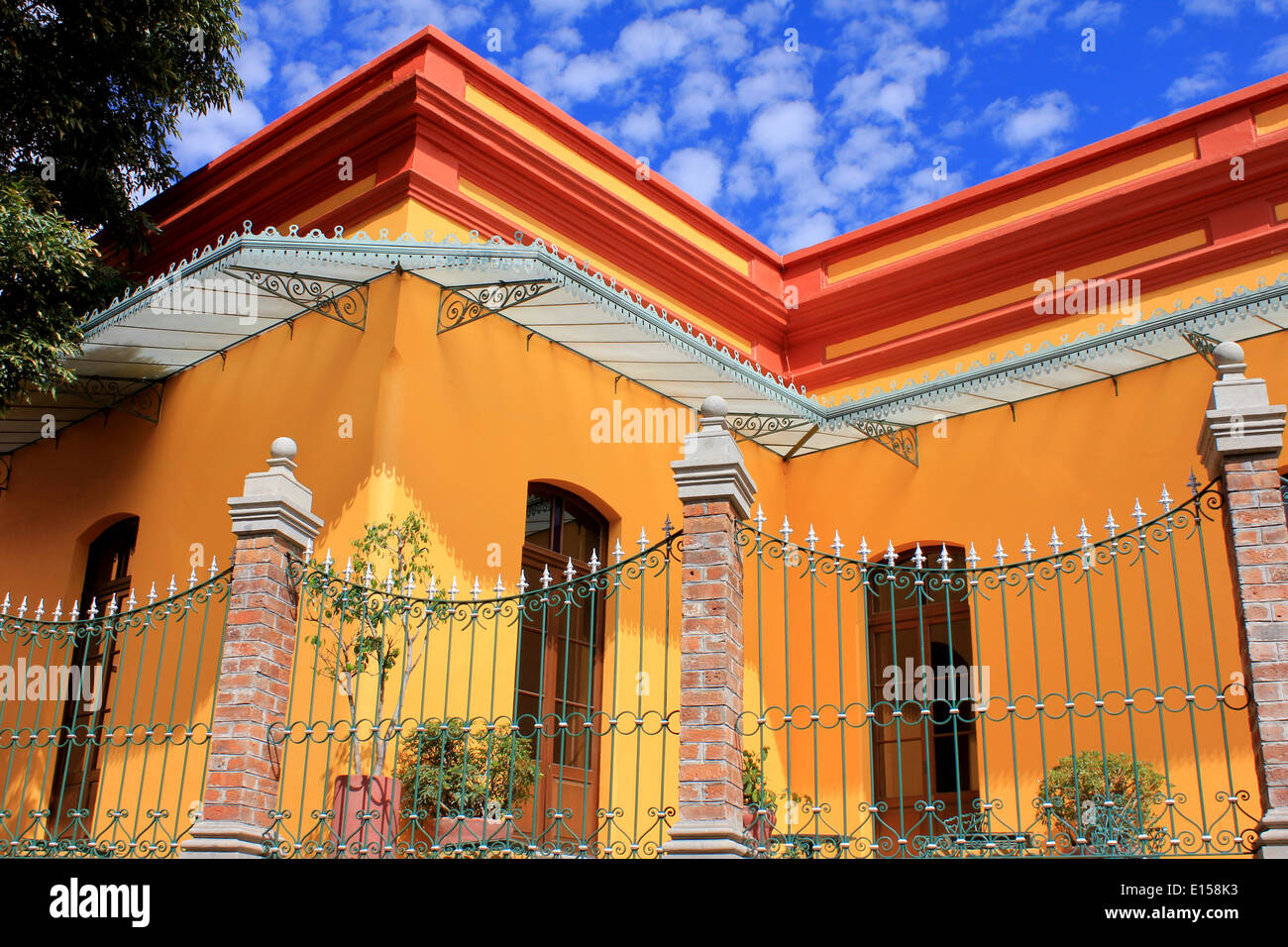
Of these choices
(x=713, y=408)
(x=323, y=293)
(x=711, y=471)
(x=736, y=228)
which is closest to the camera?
(x=711, y=471)

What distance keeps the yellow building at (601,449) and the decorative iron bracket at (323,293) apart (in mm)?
32

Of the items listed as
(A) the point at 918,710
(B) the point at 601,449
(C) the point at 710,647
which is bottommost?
(C) the point at 710,647

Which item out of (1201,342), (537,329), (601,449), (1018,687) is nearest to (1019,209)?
(1201,342)

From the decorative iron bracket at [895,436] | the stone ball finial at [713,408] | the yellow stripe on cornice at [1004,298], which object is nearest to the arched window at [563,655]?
the decorative iron bracket at [895,436]

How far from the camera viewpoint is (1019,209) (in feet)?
35.9

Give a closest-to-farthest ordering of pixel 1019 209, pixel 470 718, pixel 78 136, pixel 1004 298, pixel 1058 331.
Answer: pixel 470 718, pixel 78 136, pixel 1058 331, pixel 1004 298, pixel 1019 209

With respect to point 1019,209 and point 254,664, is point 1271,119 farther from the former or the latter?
point 254,664

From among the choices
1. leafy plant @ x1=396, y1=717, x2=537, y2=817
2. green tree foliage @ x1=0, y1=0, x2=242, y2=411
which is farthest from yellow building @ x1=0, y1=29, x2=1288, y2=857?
green tree foliage @ x1=0, y1=0, x2=242, y2=411

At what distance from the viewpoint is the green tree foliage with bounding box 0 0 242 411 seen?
8547mm

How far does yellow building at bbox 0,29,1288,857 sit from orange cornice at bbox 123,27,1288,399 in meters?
0.03

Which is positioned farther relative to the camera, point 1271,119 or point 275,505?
point 1271,119

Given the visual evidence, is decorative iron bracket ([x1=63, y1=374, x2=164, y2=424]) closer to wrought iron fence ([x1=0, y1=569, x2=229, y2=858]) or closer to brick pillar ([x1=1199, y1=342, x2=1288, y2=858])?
wrought iron fence ([x1=0, y1=569, x2=229, y2=858])

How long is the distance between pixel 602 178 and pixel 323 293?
3.04 metres

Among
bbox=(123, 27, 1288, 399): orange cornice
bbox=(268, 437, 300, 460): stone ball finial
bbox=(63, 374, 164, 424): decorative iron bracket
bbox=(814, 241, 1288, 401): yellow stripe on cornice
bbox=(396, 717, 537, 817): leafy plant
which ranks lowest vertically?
bbox=(396, 717, 537, 817): leafy plant
